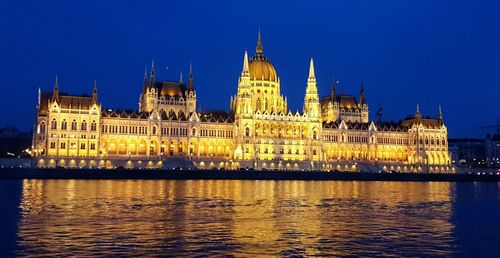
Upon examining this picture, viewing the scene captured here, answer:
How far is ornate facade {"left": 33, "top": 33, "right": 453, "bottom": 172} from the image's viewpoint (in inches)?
4921

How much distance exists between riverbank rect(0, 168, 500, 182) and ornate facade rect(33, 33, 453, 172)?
1433 centimetres

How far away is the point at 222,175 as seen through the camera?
114188 mm

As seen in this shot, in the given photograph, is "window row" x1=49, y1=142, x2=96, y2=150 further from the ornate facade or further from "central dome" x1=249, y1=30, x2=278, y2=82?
"central dome" x1=249, y1=30, x2=278, y2=82

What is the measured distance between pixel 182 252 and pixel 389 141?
13697 cm

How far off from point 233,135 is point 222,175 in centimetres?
2602

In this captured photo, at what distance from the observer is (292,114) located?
143 m

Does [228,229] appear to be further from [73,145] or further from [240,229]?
[73,145]

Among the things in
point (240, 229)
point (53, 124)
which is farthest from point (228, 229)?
point (53, 124)

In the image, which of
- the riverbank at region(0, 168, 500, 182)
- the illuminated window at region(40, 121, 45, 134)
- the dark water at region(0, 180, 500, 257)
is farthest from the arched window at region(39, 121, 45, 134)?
the dark water at region(0, 180, 500, 257)

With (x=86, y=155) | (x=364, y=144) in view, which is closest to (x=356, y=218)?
(x=86, y=155)

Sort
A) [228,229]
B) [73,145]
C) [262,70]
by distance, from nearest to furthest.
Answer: [228,229]
[73,145]
[262,70]

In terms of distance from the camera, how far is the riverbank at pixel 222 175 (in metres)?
104

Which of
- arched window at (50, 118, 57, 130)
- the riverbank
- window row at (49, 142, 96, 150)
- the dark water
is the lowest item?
the dark water

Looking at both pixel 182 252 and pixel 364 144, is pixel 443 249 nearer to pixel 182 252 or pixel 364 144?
pixel 182 252
